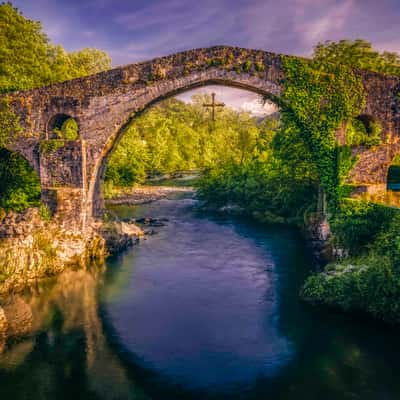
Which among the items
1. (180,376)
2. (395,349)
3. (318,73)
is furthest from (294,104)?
(180,376)

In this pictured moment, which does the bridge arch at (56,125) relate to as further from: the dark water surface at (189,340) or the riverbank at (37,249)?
the dark water surface at (189,340)

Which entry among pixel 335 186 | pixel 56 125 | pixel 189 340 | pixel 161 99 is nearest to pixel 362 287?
pixel 189 340

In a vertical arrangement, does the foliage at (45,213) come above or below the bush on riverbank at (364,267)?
above

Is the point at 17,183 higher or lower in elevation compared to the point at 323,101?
lower

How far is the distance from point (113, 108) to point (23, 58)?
7412 millimetres

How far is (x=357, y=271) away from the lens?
10609 mm

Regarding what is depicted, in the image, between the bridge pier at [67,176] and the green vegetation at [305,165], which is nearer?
the green vegetation at [305,165]

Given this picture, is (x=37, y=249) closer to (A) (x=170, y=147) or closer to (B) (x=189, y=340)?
(B) (x=189, y=340)

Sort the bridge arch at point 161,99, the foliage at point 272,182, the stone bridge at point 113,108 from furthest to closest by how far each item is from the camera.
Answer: the foliage at point 272,182 → the bridge arch at point 161,99 → the stone bridge at point 113,108

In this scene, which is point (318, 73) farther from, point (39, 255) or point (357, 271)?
point (39, 255)

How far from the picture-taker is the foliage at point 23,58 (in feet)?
59.7

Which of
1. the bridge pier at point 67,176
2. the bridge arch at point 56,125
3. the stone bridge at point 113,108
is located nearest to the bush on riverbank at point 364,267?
the stone bridge at point 113,108

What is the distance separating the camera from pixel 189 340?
9875 millimetres

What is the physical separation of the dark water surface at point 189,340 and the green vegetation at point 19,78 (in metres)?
5.56
